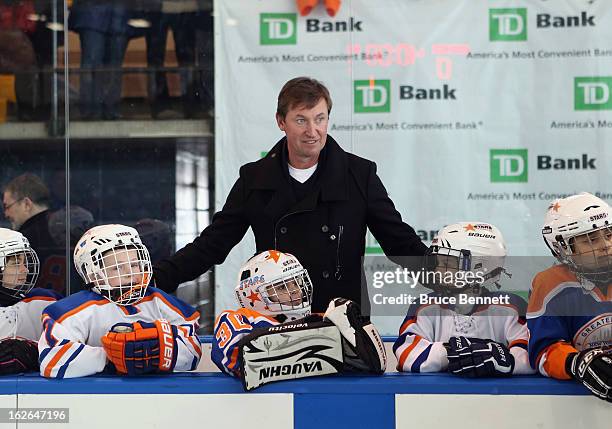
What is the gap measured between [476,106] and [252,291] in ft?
6.69

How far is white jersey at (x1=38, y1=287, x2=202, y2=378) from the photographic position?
2.20 metres

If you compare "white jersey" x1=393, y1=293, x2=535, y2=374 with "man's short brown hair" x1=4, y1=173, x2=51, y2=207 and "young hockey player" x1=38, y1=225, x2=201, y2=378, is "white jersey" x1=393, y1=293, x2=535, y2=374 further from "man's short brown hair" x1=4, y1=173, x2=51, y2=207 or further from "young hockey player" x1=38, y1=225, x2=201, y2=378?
"man's short brown hair" x1=4, y1=173, x2=51, y2=207

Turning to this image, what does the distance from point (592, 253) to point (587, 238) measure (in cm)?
4

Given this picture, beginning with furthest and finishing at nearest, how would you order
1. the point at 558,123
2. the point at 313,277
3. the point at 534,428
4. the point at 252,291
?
the point at 558,123 → the point at 313,277 → the point at 252,291 → the point at 534,428

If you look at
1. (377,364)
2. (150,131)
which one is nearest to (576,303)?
(377,364)

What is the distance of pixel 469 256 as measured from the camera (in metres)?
2.32

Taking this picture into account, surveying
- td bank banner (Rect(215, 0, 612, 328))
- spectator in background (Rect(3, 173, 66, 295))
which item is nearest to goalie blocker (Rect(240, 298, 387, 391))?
td bank banner (Rect(215, 0, 612, 328))

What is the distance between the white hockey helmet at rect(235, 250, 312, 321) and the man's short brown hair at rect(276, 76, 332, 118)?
1.81 ft

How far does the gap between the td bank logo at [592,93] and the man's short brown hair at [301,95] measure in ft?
5.49

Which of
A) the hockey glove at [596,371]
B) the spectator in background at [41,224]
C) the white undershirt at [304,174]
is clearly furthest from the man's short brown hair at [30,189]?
the hockey glove at [596,371]

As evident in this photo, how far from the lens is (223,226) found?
9.51 ft

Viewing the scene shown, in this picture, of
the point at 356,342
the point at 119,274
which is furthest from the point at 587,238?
the point at 119,274

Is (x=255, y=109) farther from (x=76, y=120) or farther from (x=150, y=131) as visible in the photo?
(x=76, y=120)

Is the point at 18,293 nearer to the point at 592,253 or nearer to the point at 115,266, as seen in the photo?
the point at 115,266
